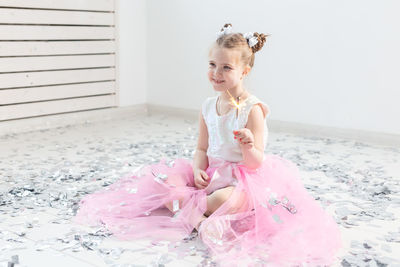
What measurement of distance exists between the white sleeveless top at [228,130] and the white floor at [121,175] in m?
0.35

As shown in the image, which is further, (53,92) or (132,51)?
(132,51)

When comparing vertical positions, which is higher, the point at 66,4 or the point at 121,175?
the point at 66,4

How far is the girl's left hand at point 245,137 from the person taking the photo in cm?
153

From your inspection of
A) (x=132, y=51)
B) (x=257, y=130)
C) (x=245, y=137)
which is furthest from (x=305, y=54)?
(x=245, y=137)

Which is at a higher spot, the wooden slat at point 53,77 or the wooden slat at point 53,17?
the wooden slat at point 53,17

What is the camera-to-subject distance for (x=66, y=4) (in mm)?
3408

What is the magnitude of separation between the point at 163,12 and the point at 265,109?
2459mm

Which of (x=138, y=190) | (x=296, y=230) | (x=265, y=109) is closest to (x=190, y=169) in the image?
(x=138, y=190)

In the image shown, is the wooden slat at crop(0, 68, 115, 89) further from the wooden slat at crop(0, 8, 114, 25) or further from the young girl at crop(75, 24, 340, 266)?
the young girl at crop(75, 24, 340, 266)

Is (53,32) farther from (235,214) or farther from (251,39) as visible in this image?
(235,214)

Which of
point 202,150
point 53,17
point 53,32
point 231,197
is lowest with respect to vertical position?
point 231,197

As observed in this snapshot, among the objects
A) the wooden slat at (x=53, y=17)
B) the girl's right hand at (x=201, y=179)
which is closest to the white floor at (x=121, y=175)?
the girl's right hand at (x=201, y=179)

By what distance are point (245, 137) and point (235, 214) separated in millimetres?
270

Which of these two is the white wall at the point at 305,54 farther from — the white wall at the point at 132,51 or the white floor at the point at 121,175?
the white floor at the point at 121,175
